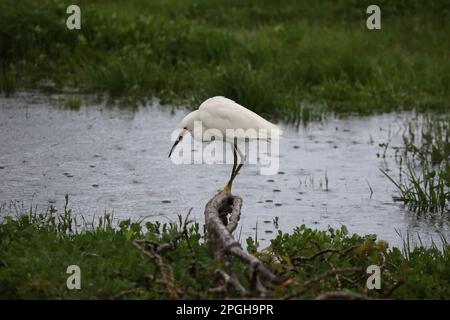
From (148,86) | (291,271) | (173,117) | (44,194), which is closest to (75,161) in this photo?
(44,194)

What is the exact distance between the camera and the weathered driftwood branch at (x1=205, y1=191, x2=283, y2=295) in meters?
4.89

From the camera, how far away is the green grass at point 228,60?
12820 millimetres

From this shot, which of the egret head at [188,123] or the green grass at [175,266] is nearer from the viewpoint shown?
the green grass at [175,266]

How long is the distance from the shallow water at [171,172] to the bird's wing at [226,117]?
35.9 inches

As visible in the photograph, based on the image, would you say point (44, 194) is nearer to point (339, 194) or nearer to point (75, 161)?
point (75, 161)

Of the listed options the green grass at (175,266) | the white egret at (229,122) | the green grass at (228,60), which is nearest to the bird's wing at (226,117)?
the white egret at (229,122)

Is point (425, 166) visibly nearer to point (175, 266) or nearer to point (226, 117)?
point (226, 117)

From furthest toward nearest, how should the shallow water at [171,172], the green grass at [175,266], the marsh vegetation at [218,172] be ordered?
the shallow water at [171,172] < the marsh vegetation at [218,172] < the green grass at [175,266]

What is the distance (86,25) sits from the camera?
14430mm

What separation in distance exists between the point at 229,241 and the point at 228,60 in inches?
354

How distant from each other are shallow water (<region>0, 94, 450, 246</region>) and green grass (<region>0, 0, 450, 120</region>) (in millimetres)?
625

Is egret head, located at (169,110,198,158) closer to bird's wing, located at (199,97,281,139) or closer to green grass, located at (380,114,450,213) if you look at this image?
bird's wing, located at (199,97,281,139)

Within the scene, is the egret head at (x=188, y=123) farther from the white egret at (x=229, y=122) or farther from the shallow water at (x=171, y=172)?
the shallow water at (x=171, y=172)

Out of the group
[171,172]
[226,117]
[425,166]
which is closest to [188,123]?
[226,117]
